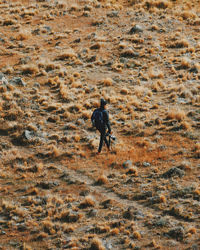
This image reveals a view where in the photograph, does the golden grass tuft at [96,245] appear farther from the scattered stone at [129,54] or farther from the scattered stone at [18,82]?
the scattered stone at [129,54]

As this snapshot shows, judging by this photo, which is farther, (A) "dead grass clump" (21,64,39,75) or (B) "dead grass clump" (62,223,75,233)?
(A) "dead grass clump" (21,64,39,75)

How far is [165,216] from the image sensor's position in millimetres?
11633

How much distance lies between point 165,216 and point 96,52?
56.9ft

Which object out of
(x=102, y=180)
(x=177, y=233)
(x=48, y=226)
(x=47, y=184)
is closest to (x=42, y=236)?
(x=48, y=226)

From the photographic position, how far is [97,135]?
Result: 17062mm

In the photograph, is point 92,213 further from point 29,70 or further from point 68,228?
point 29,70

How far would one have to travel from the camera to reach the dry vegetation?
11349 mm

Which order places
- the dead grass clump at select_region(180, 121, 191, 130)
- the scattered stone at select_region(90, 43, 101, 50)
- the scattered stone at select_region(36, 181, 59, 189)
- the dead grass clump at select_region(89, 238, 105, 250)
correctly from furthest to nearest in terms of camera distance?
1. the scattered stone at select_region(90, 43, 101, 50)
2. the dead grass clump at select_region(180, 121, 191, 130)
3. the scattered stone at select_region(36, 181, 59, 189)
4. the dead grass clump at select_region(89, 238, 105, 250)

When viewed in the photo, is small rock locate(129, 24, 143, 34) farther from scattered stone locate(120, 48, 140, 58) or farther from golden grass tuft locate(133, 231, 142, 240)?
golden grass tuft locate(133, 231, 142, 240)

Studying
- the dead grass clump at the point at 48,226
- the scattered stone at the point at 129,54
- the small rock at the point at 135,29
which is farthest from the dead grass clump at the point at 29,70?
the dead grass clump at the point at 48,226

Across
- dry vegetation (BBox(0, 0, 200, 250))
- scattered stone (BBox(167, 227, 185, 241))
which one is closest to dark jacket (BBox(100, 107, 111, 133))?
dry vegetation (BBox(0, 0, 200, 250))

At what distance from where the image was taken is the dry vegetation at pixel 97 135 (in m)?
11.3

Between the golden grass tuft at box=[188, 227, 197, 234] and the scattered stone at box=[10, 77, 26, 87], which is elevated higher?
the scattered stone at box=[10, 77, 26, 87]

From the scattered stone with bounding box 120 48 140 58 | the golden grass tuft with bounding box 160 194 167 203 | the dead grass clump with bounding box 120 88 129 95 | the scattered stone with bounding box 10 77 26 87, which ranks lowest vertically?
the golden grass tuft with bounding box 160 194 167 203
